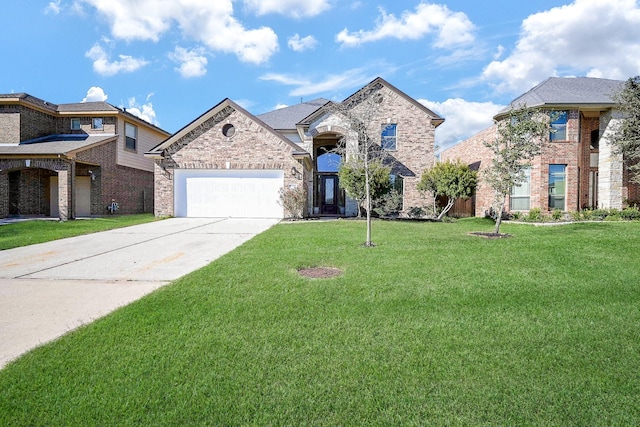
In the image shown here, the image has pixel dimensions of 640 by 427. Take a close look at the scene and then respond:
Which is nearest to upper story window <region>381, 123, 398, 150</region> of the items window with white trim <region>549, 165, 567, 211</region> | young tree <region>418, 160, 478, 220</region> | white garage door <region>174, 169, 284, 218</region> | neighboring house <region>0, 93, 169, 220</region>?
young tree <region>418, 160, 478, 220</region>

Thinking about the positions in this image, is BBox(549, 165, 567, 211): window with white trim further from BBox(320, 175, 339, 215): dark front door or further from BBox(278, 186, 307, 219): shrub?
BBox(278, 186, 307, 219): shrub

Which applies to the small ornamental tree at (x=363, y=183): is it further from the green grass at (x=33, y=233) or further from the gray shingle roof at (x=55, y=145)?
the gray shingle roof at (x=55, y=145)

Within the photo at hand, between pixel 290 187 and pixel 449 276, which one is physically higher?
pixel 290 187

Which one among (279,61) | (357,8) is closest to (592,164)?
(357,8)

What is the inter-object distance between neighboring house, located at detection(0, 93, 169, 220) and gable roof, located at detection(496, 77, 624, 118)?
21.3 metres

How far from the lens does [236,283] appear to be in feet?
17.3

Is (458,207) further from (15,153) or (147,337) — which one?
(15,153)

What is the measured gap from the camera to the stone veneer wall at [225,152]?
1645cm

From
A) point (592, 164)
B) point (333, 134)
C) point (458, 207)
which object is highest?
point (333, 134)

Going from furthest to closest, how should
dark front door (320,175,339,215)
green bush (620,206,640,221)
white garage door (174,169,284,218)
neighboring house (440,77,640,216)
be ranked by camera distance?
dark front door (320,175,339,215)
white garage door (174,169,284,218)
neighboring house (440,77,640,216)
green bush (620,206,640,221)

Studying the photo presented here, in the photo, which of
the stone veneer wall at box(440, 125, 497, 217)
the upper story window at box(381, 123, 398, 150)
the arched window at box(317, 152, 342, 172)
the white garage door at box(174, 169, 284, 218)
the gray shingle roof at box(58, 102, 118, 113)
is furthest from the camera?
the arched window at box(317, 152, 342, 172)

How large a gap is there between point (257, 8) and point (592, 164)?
17931 millimetres

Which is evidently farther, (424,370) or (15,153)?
(15,153)

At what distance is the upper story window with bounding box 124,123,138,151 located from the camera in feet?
69.5
